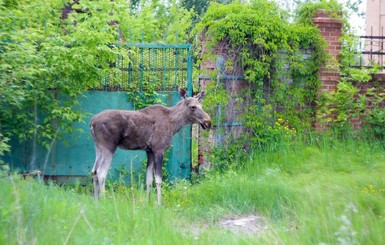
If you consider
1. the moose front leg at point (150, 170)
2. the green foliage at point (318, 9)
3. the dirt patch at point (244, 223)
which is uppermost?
the green foliage at point (318, 9)

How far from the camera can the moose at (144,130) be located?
10734 mm

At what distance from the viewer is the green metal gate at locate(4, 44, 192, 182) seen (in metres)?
12.1

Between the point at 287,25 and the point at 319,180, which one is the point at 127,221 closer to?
the point at 319,180

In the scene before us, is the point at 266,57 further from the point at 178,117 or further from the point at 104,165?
the point at 104,165

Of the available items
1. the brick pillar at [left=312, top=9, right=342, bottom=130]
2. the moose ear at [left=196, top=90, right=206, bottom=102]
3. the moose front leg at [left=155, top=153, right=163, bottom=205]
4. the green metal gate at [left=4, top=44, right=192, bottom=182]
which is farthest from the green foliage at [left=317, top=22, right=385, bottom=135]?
the moose front leg at [left=155, top=153, right=163, bottom=205]

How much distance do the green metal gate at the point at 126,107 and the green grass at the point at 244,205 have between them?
3.36 ft

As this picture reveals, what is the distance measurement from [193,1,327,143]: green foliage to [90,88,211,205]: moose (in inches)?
57.7

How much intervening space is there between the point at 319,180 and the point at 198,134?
352 centimetres

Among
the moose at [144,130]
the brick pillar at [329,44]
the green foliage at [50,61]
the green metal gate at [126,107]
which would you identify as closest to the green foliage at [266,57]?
the brick pillar at [329,44]

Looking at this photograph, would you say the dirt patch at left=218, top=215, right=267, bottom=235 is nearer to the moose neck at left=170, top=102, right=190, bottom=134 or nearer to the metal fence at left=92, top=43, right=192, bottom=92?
the moose neck at left=170, top=102, right=190, bottom=134

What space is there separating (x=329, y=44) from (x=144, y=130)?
4788mm

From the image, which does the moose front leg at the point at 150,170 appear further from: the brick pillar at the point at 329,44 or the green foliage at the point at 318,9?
the green foliage at the point at 318,9

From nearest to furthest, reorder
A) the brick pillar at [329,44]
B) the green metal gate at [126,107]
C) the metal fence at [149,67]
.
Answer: the green metal gate at [126,107]
the metal fence at [149,67]
the brick pillar at [329,44]

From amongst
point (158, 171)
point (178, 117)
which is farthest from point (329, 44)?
point (158, 171)
